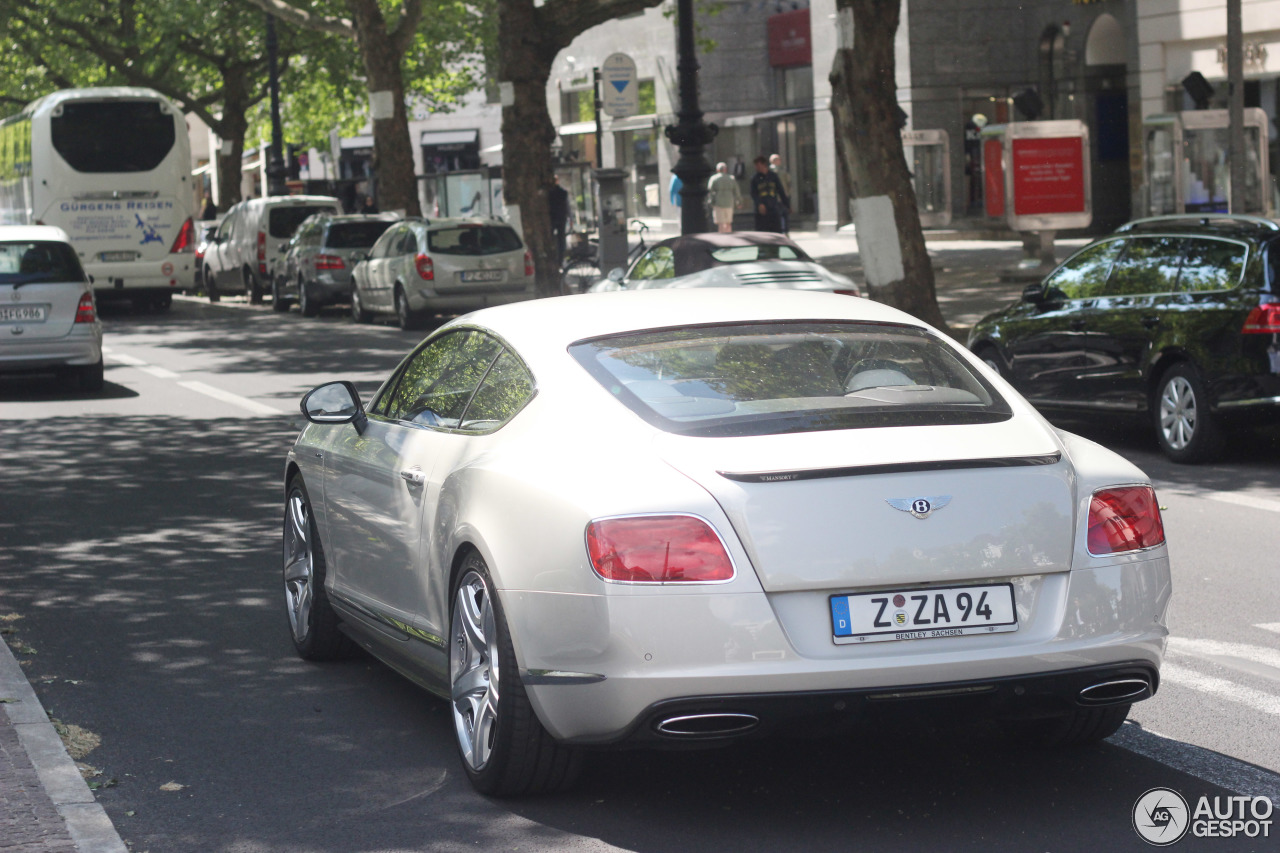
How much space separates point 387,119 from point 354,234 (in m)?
3.65

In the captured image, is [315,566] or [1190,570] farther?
[1190,570]

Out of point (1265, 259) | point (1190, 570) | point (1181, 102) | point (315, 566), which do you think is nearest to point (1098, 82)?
point (1181, 102)

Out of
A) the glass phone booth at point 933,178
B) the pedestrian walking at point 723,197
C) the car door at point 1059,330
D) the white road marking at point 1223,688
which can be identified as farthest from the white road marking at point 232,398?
the glass phone booth at point 933,178

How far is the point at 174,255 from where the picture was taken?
1224 inches

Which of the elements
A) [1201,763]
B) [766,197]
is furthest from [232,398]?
[766,197]

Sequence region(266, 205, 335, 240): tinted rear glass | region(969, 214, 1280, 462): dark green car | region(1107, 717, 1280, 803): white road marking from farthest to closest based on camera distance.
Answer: region(266, 205, 335, 240): tinted rear glass < region(969, 214, 1280, 462): dark green car < region(1107, 717, 1280, 803): white road marking

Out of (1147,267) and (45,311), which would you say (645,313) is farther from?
(45,311)

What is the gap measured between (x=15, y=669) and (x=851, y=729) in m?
3.45

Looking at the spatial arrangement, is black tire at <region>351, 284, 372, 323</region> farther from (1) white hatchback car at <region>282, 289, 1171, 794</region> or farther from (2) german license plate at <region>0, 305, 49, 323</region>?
(1) white hatchback car at <region>282, 289, 1171, 794</region>

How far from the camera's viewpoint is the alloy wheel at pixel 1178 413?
1148 centimetres

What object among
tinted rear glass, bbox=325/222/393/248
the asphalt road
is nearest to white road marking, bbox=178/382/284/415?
the asphalt road

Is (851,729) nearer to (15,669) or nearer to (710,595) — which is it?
(710,595)

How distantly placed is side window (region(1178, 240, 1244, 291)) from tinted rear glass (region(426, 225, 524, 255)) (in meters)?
14.3

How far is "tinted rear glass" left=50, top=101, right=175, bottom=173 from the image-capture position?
102 feet
